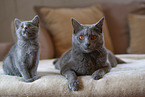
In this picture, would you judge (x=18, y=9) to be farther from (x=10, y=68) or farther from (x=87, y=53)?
(x=87, y=53)

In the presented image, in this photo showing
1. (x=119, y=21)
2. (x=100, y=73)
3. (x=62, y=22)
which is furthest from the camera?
(x=119, y=21)

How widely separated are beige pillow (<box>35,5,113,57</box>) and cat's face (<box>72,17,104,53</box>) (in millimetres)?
783

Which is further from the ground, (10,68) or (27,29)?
(27,29)

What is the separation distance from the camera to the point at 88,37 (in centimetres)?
106

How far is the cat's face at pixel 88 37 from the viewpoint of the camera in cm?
106

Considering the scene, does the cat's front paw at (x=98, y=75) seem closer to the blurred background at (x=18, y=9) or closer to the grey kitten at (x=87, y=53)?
the grey kitten at (x=87, y=53)

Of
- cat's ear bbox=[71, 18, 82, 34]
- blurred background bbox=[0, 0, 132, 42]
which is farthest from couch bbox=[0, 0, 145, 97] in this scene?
blurred background bbox=[0, 0, 132, 42]

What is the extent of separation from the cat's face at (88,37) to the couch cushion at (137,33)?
39.7 inches

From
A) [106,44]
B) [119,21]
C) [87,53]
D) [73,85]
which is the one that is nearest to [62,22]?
[106,44]

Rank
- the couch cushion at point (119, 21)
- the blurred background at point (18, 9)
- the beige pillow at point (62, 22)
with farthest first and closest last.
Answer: the blurred background at point (18, 9) < the couch cushion at point (119, 21) < the beige pillow at point (62, 22)

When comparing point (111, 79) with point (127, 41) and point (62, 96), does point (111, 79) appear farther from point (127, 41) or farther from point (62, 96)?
point (127, 41)

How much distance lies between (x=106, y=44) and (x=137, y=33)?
399 mm

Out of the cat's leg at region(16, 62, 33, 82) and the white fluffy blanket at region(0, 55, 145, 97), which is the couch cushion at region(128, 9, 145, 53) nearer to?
the white fluffy blanket at region(0, 55, 145, 97)

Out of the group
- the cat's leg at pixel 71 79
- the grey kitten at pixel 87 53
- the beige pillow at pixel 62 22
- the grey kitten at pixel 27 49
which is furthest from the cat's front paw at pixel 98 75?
the beige pillow at pixel 62 22
